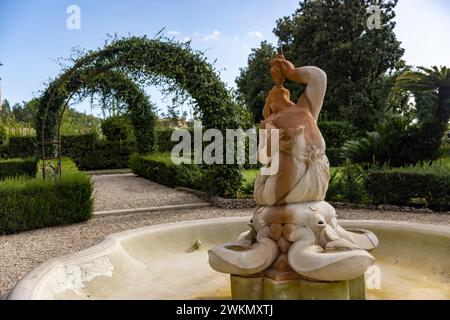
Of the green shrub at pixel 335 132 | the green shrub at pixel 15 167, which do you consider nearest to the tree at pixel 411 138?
the green shrub at pixel 335 132

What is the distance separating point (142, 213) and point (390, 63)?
22.5 m

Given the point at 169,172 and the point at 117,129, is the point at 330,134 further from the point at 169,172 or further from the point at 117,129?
the point at 169,172

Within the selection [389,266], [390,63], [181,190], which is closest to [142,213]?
[181,190]

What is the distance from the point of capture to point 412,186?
832 cm

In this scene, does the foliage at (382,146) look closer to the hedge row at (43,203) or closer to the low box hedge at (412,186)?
the low box hedge at (412,186)

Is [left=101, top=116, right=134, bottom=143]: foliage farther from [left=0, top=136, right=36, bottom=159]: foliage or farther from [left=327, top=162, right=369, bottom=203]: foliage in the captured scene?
[left=327, top=162, right=369, bottom=203]: foliage

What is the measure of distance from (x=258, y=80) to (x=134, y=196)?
2194cm

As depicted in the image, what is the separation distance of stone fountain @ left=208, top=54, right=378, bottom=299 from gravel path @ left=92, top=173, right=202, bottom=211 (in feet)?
20.4

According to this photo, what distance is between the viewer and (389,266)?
4.73 metres

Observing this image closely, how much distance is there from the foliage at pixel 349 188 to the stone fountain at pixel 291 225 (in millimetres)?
5365

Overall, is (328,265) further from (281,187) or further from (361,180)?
(361,180)

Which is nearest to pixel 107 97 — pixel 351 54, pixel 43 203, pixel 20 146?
pixel 20 146

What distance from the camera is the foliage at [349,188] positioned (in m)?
8.94

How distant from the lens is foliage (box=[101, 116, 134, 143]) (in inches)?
782
